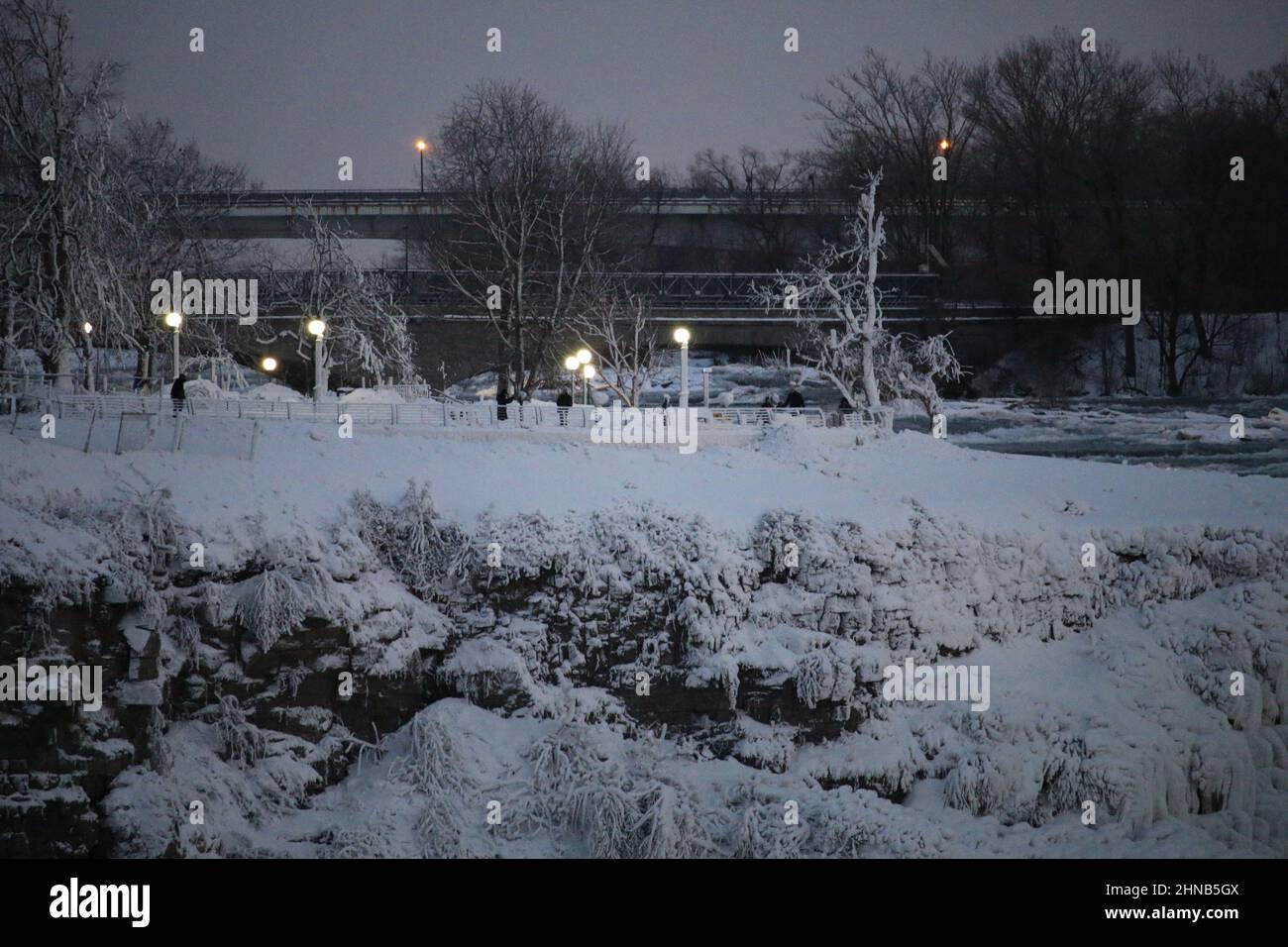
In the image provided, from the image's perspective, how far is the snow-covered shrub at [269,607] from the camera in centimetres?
1633

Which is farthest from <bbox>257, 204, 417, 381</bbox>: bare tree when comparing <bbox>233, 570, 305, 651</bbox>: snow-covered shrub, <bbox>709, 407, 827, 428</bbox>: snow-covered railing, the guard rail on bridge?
<bbox>233, 570, 305, 651</bbox>: snow-covered shrub

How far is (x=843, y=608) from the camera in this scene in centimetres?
1861

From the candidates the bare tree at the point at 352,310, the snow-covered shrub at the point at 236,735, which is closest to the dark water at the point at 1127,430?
the bare tree at the point at 352,310

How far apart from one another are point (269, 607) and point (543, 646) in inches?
161

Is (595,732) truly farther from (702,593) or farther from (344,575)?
(344,575)

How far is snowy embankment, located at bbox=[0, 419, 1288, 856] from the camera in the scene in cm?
1588

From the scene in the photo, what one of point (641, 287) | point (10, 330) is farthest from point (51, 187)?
point (641, 287)

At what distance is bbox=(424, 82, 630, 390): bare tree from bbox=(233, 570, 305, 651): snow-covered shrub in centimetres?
1303

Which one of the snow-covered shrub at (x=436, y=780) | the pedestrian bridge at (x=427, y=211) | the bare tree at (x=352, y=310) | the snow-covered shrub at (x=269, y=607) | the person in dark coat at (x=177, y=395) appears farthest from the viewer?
the pedestrian bridge at (x=427, y=211)

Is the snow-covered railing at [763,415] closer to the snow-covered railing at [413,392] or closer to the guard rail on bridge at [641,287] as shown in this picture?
the snow-covered railing at [413,392]

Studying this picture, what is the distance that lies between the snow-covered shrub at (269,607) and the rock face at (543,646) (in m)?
0.03

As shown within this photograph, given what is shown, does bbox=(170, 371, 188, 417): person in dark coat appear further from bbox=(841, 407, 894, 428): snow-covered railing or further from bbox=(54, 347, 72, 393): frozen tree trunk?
bbox=(841, 407, 894, 428): snow-covered railing

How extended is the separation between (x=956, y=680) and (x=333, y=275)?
780 inches
